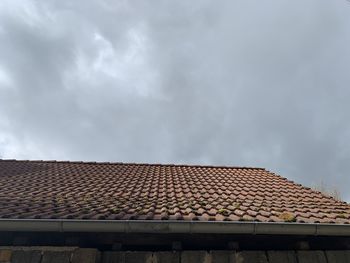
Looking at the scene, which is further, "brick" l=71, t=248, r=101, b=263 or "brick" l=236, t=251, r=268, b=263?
"brick" l=236, t=251, r=268, b=263

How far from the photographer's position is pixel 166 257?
4352mm

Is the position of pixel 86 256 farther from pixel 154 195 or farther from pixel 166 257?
pixel 154 195

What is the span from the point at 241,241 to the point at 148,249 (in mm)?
1217

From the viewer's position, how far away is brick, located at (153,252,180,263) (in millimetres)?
4328

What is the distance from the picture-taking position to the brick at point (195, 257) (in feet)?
14.3

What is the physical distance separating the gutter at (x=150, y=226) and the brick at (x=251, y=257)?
0.29 m

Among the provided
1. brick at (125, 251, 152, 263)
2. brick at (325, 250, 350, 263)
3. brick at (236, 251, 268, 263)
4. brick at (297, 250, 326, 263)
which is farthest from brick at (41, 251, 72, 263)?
brick at (325, 250, 350, 263)

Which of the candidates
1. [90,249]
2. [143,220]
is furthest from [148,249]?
[90,249]

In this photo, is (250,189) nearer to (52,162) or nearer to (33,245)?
(33,245)

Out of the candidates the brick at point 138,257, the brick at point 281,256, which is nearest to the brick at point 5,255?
the brick at point 138,257

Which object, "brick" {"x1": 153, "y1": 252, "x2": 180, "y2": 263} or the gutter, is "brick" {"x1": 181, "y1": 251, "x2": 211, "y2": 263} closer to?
"brick" {"x1": 153, "y1": 252, "x2": 180, "y2": 263}

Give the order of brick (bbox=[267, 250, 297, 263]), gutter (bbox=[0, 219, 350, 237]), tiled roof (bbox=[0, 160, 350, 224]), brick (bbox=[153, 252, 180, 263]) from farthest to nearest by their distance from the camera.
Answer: tiled roof (bbox=[0, 160, 350, 224]) → brick (bbox=[267, 250, 297, 263]) → brick (bbox=[153, 252, 180, 263]) → gutter (bbox=[0, 219, 350, 237])

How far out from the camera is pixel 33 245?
4363mm

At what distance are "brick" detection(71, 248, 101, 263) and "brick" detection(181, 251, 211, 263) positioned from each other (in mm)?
1060
